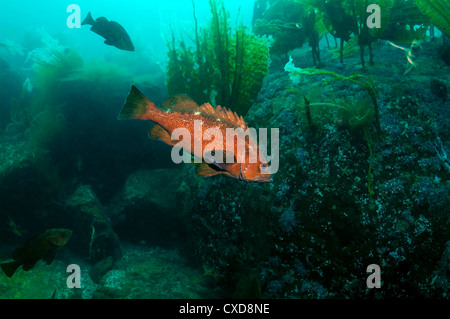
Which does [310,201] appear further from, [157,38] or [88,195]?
[157,38]

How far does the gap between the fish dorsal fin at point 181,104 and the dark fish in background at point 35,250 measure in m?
2.24

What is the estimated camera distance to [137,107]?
2.04 meters

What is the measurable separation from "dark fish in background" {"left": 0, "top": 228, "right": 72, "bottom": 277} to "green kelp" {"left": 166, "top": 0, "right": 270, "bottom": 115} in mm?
2741

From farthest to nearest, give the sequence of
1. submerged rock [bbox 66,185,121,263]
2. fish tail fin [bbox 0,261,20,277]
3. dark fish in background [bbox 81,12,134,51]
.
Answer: submerged rock [bbox 66,185,121,263] → dark fish in background [bbox 81,12,134,51] → fish tail fin [bbox 0,261,20,277]

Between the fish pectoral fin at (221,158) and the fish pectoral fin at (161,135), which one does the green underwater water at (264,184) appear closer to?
the fish pectoral fin at (221,158)

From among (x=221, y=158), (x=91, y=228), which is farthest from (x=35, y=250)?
(x=221, y=158)

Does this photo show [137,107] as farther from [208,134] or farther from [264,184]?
[264,184]

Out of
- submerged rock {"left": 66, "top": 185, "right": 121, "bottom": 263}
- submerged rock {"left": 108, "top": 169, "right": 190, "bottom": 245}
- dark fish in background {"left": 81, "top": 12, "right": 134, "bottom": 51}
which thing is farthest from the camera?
submerged rock {"left": 108, "top": 169, "right": 190, "bottom": 245}

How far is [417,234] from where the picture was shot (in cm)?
216

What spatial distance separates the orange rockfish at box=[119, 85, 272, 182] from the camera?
68.2 inches

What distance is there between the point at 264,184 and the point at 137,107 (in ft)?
5.21

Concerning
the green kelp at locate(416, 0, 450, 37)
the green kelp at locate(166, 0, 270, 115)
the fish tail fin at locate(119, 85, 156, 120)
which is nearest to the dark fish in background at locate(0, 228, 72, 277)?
the fish tail fin at locate(119, 85, 156, 120)

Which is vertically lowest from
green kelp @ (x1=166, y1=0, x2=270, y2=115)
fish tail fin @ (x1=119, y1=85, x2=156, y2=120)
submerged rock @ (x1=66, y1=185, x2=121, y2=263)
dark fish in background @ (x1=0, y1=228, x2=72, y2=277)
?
submerged rock @ (x1=66, y1=185, x2=121, y2=263)

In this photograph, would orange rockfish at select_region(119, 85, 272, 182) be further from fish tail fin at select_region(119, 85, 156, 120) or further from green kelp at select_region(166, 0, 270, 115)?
green kelp at select_region(166, 0, 270, 115)
